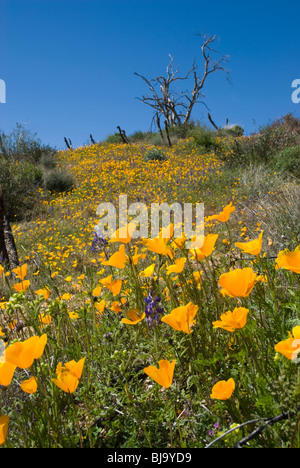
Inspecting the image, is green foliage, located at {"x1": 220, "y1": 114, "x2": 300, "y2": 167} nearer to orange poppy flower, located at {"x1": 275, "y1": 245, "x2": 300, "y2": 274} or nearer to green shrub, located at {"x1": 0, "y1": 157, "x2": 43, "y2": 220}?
green shrub, located at {"x1": 0, "y1": 157, "x2": 43, "y2": 220}

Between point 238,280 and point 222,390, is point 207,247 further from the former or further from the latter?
point 222,390

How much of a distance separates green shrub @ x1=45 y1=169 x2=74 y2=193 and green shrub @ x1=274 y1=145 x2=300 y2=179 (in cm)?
714

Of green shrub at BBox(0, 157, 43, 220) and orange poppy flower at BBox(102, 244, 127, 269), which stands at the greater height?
green shrub at BBox(0, 157, 43, 220)

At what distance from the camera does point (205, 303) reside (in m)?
1.68

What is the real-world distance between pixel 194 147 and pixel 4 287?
42.9 feet

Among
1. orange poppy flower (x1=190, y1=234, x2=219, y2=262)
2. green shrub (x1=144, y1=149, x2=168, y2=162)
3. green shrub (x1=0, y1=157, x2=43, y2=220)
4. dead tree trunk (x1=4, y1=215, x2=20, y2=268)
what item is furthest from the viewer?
green shrub (x1=144, y1=149, x2=168, y2=162)

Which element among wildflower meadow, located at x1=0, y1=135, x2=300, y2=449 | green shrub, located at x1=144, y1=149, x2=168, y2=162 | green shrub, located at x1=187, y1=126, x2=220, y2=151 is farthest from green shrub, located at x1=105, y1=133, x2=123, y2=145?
wildflower meadow, located at x1=0, y1=135, x2=300, y2=449

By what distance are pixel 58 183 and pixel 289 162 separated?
25.8 feet

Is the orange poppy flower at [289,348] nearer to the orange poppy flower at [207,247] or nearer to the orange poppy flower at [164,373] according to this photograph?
the orange poppy flower at [164,373]

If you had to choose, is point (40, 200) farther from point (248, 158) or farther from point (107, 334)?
point (107, 334)

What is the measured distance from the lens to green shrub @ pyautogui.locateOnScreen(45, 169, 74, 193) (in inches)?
449

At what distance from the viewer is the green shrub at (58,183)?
11.4 metres

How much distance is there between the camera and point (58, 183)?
11508mm

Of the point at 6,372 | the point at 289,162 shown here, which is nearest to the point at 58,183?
the point at 289,162
